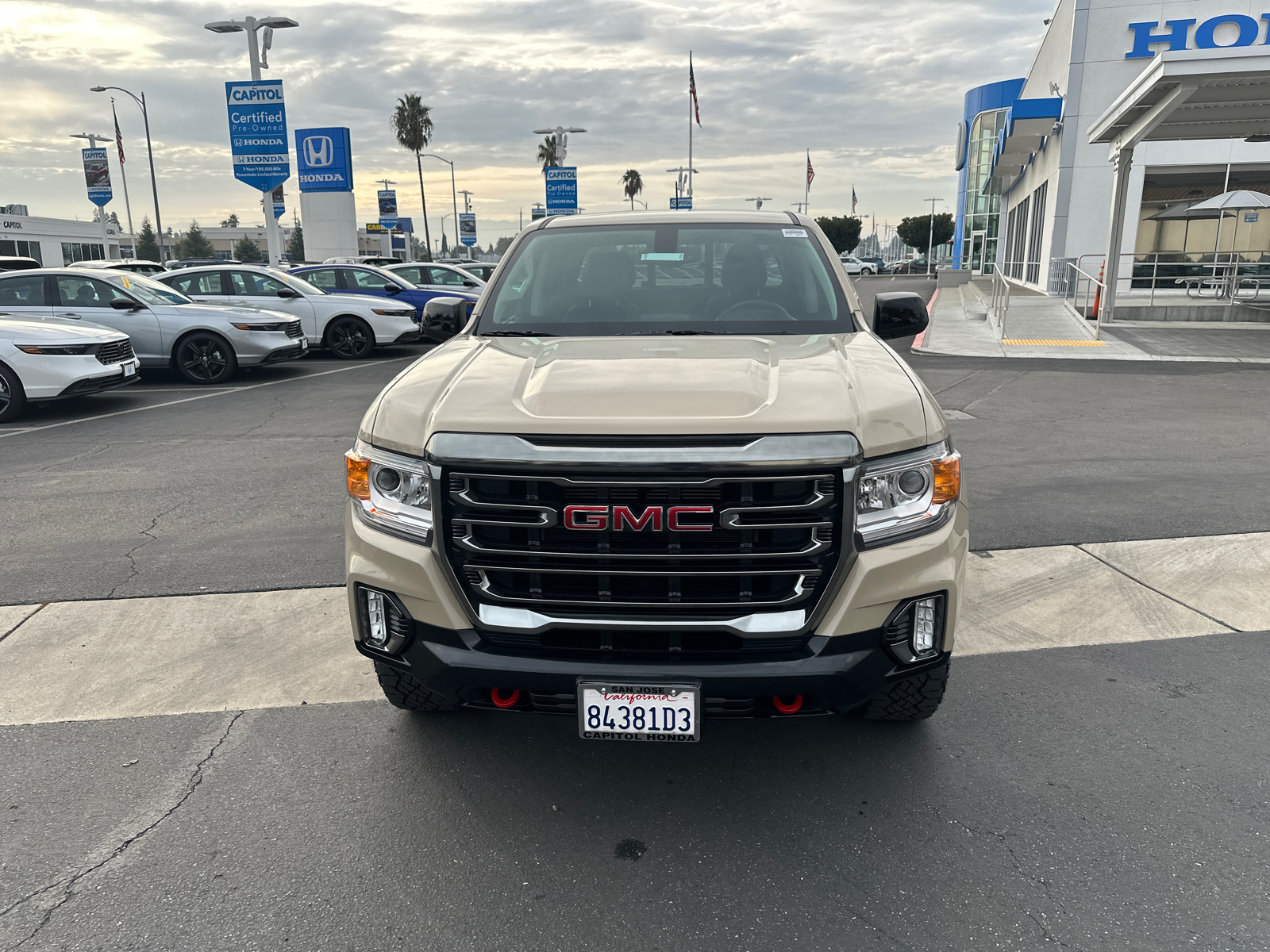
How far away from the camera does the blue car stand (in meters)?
17.2

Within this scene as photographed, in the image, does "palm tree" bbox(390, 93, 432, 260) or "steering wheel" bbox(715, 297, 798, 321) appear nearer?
"steering wheel" bbox(715, 297, 798, 321)

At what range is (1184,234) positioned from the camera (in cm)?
2983

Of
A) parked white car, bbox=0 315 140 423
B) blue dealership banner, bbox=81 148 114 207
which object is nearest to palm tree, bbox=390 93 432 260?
blue dealership banner, bbox=81 148 114 207

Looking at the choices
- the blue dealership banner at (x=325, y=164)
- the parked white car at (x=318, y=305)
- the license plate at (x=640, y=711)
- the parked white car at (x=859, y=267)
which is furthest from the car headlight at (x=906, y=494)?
the parked white car at (x=859, y=267)

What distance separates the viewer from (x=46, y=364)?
33.0 feet

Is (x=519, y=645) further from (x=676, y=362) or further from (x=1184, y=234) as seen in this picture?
(x=1184, y=234)

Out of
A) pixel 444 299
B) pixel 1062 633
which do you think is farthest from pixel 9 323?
pixel 1062 633

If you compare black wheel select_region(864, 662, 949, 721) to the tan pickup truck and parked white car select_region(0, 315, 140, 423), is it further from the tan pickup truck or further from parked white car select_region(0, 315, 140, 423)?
parked white car select_region(0, 315, 140, 423)

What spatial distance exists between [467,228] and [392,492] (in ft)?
283

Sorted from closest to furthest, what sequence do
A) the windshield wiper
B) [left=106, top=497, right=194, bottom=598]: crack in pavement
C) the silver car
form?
the windshield wiper, [left=106, top=497, right=194, bottom=598]: crack in pavement, the silver car

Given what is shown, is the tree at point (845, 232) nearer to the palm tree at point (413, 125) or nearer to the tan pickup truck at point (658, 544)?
the palm tree at point (413, 125)

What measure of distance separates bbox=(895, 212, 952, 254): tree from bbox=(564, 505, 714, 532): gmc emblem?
10026cm

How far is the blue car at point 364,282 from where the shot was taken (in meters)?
17.2

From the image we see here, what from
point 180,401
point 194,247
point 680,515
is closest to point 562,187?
point 180,401
